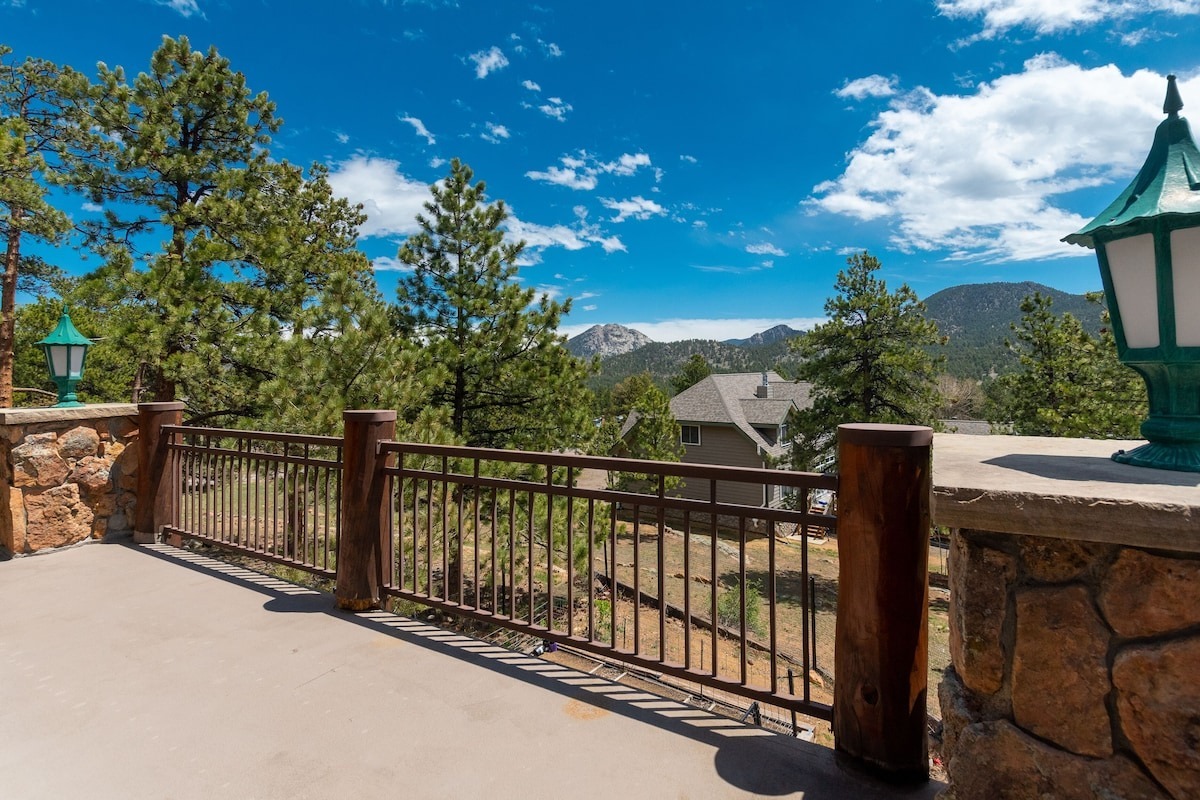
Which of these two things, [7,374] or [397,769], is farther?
[7,374]

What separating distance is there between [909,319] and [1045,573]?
463 inches

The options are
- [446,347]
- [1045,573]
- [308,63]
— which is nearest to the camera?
[1045,573]

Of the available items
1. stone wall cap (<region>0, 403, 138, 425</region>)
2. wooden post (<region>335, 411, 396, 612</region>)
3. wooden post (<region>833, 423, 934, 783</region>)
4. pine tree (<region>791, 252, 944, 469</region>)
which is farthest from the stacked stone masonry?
pine tree (<region>791, 252, 944, 469</region>)

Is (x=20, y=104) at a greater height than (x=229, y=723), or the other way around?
(x=20, y=104)

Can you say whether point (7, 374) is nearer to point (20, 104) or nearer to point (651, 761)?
point (20, 104)

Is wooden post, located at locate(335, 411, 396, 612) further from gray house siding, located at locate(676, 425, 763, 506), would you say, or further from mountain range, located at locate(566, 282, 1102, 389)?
mountain range, located at locate(566, 282, 1102, 389)

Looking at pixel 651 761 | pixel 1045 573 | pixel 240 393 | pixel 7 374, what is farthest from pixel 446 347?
pixel 7 374

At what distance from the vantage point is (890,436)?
1629mm

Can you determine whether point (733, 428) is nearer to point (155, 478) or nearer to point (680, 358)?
point (155, 478)

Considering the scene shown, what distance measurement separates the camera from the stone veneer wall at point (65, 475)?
151 inches

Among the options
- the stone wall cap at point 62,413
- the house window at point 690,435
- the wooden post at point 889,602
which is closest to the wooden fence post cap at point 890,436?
the wooden post at point 889,602

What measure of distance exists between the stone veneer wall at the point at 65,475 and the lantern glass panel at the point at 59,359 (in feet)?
1.05

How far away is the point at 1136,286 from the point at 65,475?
6215 mm

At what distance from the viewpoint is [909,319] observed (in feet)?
37.3
